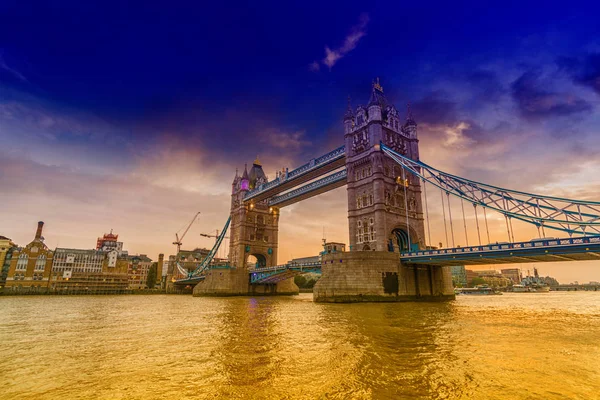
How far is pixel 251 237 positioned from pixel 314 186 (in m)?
24.1

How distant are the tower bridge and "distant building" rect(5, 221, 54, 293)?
56.6 meters

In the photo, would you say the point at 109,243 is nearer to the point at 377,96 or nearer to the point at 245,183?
the point at 245,183

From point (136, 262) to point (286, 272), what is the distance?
308ft

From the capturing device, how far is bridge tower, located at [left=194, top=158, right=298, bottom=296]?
6747 centimetres

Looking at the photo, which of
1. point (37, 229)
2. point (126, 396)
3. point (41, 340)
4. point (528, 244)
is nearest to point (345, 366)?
point (126, 396)

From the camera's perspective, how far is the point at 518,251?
1156 inches

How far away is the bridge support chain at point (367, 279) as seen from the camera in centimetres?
3538

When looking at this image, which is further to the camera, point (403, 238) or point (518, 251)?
point (403, 238)

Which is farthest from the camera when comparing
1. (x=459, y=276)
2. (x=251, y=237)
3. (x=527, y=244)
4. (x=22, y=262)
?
(x=459, y=276)

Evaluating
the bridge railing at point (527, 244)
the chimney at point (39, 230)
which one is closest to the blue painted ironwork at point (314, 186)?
the bridge railing at point (527, 244)

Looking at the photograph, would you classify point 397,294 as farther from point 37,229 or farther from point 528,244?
point 37,229

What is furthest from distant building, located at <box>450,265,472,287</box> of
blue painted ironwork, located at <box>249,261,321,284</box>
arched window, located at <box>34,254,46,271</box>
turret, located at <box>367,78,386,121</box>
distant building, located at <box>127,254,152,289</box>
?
arched window, located at <box>34,254,46,271</box>

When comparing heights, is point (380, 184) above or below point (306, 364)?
above

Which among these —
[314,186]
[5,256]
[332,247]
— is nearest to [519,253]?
[332,247]
